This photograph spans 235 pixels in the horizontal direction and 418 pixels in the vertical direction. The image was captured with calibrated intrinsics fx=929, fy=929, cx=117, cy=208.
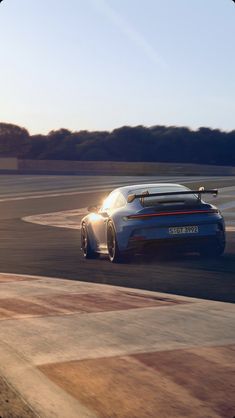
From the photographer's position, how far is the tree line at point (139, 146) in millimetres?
117562

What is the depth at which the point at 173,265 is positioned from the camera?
14.2 metres

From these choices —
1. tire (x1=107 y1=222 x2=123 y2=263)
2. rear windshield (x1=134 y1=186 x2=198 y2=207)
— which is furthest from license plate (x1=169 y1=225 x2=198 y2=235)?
tire (x1=107 y1=222 x2=123 y2=263)

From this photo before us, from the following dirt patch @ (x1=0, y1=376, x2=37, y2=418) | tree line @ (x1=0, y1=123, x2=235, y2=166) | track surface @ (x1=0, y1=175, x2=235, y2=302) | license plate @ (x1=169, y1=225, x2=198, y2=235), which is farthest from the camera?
tree line @ (x1=0, y1=123, x2=235, y2=166)

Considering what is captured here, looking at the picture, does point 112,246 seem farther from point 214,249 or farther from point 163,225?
point 214,249

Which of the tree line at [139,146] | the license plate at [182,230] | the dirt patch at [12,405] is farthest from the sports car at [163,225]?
the tree line at [139,146]

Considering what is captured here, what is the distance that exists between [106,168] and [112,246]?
3477 inches

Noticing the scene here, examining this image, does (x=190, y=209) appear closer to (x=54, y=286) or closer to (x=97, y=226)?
(x=97, y=226)

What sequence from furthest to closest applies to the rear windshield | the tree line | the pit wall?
the tree line
the pit wall
the rear windshield

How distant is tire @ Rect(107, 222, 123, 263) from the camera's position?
14.9 metres

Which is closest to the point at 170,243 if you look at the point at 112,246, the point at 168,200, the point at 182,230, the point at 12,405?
the point at 182,230

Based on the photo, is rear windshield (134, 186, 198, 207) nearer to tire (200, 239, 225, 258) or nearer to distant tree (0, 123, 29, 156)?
tire (200, 239, 225, 258)

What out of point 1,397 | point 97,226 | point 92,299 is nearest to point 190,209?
point 97,226

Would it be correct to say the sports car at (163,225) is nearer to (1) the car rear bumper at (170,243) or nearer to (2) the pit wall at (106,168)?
(1) the car rear bumper at (170,243)

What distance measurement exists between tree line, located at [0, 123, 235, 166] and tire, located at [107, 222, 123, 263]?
101082mm
